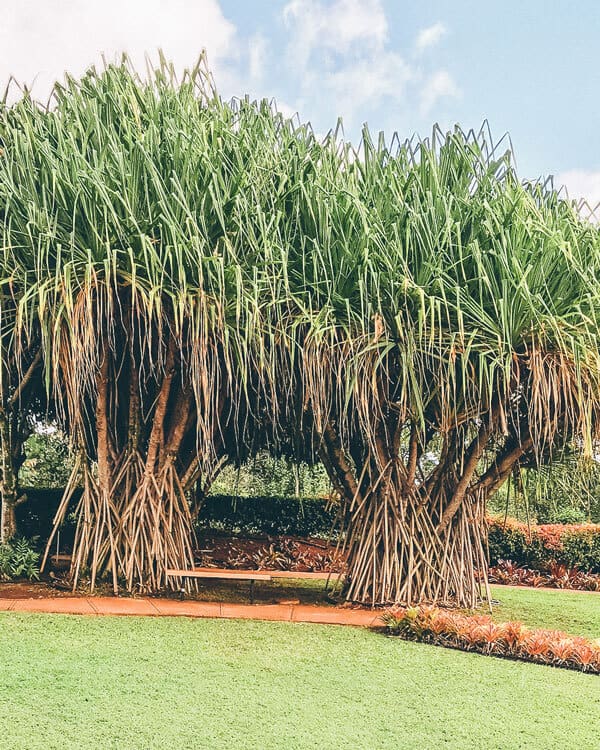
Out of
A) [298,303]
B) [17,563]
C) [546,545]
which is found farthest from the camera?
[546,545]

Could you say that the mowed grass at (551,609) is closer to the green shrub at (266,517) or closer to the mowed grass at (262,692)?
the mowed grass at (262,692)

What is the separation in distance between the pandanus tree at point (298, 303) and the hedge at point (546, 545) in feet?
11.0

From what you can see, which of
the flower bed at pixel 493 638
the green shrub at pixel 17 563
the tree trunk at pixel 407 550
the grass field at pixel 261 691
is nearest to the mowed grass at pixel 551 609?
the tree trunk at pixel 407 550

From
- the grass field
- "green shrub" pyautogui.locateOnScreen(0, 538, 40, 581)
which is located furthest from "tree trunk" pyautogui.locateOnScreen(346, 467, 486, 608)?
"green shrub" pyautogui.locateOnScreen(0, 538, 40, 581)

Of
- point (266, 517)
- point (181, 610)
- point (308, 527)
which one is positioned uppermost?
point (266, 517)

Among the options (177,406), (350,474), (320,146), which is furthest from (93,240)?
(350,474)

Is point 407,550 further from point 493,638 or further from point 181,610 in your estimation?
point 181,610

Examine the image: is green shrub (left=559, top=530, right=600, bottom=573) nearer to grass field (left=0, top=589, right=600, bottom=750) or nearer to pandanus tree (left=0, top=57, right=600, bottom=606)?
pandanus tree (left=0, top=57, right=600, bottom=606)

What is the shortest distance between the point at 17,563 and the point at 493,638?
170 inches

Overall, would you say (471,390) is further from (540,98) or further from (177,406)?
(540,98)

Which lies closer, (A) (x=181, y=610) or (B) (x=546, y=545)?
(A) (x=181, y=610)

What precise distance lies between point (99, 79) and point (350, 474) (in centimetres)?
428

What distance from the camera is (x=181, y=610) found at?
20.3ft

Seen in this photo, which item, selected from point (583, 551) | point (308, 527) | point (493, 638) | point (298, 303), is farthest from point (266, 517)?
point (493, 638)
